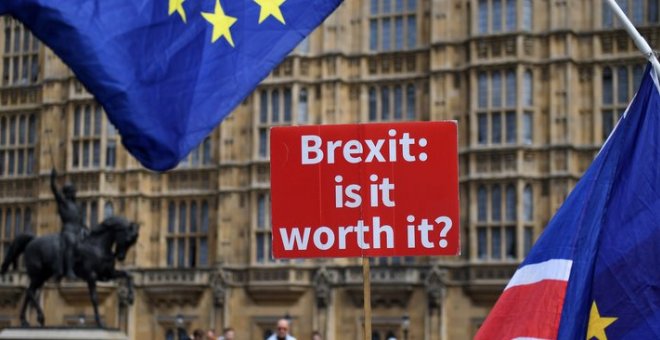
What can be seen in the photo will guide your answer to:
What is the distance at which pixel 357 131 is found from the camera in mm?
7543

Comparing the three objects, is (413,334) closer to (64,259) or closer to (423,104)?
(423,104)

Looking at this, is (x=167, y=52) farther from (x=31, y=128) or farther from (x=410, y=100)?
(x=31, y=128)

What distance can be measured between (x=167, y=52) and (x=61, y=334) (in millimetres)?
17321

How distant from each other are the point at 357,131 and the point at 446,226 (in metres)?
0.76

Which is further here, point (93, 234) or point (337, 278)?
point (337, 278)

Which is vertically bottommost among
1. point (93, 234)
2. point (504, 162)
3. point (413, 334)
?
point (413, 334)

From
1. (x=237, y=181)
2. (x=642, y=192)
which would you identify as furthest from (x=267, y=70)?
(x=237, y=181)

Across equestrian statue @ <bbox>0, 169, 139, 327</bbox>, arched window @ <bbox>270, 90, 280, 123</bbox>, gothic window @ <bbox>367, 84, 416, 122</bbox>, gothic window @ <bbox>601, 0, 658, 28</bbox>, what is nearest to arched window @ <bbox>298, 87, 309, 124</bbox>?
arched window @ <bbox>270, 90, 280, 123</bbox>

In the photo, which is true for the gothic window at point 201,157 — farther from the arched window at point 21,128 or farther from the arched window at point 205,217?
the arched window at point 21,128

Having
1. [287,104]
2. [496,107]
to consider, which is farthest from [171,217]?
[496,107]

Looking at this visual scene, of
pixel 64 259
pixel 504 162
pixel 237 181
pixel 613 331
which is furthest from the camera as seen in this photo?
pixel 237 181

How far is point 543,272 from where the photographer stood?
719 cm

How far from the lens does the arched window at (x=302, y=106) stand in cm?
3616

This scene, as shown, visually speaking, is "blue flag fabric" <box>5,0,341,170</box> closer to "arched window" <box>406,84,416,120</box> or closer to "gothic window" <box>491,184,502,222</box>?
"gothic window" <box>491,184,502,222</box>
